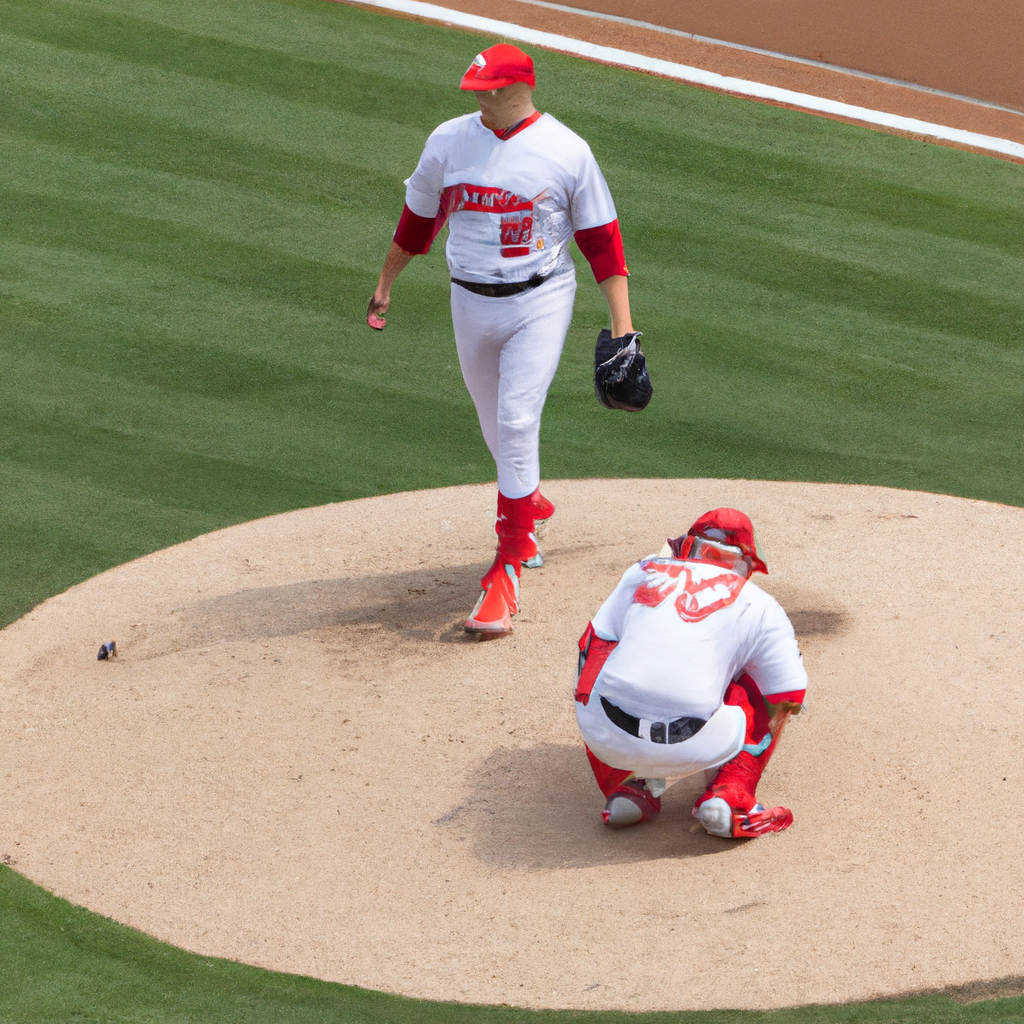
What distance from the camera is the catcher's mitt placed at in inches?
203

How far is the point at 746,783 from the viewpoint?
166 inches

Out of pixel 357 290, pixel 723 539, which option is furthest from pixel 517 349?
pixel 357 290

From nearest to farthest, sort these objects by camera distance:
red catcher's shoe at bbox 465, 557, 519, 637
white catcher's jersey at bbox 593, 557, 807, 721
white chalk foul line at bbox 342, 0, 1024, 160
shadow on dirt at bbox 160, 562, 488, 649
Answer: white catcher's jersey at bbox 593, 557, 807, 721 < red catcher's shoe at bbox 465, 557, 519, 637 < shadow on dirt at bbox 160, 562, 488, 649 < white chalk foul line at bbox 342, 0, 1024, 160

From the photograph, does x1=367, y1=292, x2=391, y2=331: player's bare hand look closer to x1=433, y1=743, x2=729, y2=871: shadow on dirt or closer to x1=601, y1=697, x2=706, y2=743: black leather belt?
x1=433, y1=743, x2=729, y2=871: shadow on dirt

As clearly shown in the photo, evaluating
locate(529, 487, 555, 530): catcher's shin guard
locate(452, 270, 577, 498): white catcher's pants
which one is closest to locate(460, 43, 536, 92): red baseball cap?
locate(452, 270, 577, 498): white catcher's pants

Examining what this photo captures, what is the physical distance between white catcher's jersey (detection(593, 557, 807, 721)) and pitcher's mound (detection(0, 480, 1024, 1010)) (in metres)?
0.56

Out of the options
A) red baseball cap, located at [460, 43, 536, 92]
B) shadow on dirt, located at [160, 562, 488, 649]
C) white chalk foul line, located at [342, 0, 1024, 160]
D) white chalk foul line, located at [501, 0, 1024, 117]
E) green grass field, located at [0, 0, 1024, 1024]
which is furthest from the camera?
white chalk foul line, located at [501, 0, 1024, 117]

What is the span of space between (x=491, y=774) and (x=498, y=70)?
8.38ft

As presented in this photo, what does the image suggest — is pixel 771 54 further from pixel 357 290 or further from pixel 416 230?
pixel 416 230

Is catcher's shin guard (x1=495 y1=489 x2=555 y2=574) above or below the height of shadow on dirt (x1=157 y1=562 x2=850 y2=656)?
above

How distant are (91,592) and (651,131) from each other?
6483 millimetres

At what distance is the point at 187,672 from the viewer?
17.3 feet

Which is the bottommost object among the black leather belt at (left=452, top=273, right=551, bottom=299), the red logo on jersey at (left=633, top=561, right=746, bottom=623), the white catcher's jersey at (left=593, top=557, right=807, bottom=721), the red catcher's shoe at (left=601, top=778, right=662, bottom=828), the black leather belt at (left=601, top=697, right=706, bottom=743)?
the red catcher's shoe at (left=601, top=778, right=662, bottom=828)

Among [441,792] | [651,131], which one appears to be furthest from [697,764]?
[651,131]
